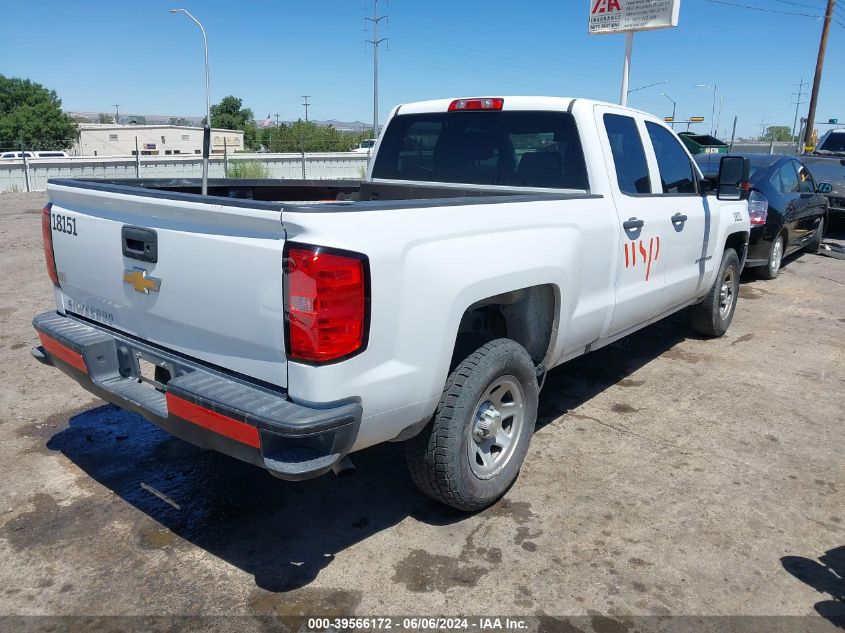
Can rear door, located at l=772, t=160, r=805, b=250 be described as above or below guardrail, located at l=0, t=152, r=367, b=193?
above

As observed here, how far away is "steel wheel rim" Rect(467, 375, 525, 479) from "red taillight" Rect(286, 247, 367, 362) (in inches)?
37.7

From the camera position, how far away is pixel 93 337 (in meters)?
3.20

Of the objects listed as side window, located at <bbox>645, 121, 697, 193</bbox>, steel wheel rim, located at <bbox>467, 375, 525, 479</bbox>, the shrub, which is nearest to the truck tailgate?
steel wheel rim, located at <bbox>467, 375, 525, 479</bbox>

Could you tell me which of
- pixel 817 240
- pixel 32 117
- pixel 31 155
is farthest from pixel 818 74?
pixel 32 117

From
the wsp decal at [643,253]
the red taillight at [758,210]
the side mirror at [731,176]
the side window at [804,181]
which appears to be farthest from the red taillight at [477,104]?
the side window at [804,181]

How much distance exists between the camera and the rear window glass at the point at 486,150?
418 centimetres

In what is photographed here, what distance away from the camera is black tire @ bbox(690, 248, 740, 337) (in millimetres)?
6184

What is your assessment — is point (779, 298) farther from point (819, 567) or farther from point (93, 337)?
point (93, 337)

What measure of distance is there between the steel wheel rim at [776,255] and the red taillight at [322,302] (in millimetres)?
8215

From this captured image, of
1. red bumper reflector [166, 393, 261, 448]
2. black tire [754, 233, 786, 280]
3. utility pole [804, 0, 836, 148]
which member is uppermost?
utility pole [804, 0, 836, 148]

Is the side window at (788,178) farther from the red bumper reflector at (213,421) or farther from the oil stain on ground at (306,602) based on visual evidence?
the red bumper reflector at (213,421)

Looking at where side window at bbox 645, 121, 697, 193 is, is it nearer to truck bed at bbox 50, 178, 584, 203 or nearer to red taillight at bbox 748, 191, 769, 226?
truck bed at bbox 50, 178, 584, 203

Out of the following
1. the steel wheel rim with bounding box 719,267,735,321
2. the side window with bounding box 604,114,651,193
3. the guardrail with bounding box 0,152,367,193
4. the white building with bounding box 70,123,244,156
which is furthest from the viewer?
the white building with bounding box 70,123,244,156

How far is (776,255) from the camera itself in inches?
365
